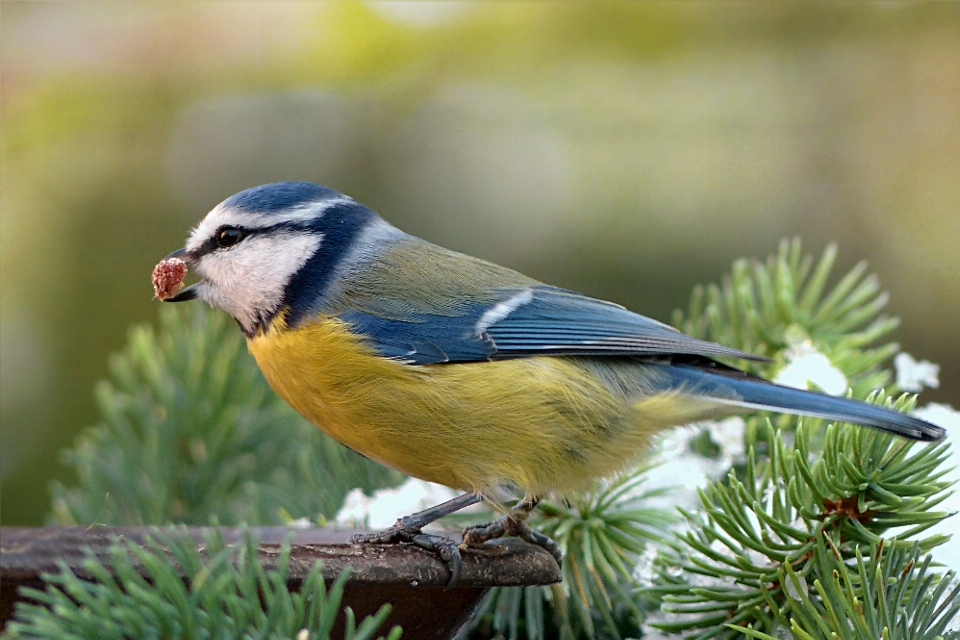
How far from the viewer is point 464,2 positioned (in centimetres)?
221

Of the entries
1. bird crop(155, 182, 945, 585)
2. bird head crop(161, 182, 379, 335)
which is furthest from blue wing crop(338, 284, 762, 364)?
bird head crop(161, 182, 379, 335)

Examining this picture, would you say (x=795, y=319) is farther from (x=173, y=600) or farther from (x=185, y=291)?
(x=173, y=600)

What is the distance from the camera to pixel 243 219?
4.17 ft

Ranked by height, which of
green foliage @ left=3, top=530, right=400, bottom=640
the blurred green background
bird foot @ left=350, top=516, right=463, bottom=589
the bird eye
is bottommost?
green foliage @ left=3, top=530, right=400, bottom=640

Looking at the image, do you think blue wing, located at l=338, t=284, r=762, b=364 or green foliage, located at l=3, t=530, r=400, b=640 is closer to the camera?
green foliage, located at l=3, t=530, r=400, b=640

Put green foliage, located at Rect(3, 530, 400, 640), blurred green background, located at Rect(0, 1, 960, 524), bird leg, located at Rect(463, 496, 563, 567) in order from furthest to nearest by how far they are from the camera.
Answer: blurred green background, located at Rect(0, 1, 960, 524)
bird leg, located at Rect(463, 496, 563, 567)
green foliage, located at Rect(3, 530, 400, 640)

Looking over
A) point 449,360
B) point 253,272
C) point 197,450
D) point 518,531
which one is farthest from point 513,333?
point 197,450

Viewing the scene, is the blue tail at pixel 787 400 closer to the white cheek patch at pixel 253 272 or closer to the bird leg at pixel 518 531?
the bird leg at pixel 518 531

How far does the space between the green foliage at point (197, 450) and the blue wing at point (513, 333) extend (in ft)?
1.01

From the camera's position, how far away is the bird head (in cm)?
125

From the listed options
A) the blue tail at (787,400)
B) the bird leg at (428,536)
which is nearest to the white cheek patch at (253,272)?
the bird leg at (428,536)

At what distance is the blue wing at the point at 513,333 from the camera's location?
1144 millimetres

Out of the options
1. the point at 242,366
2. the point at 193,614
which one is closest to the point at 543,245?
the point at 242,366

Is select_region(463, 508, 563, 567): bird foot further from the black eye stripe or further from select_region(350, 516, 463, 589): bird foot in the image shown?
the black eye stripe
